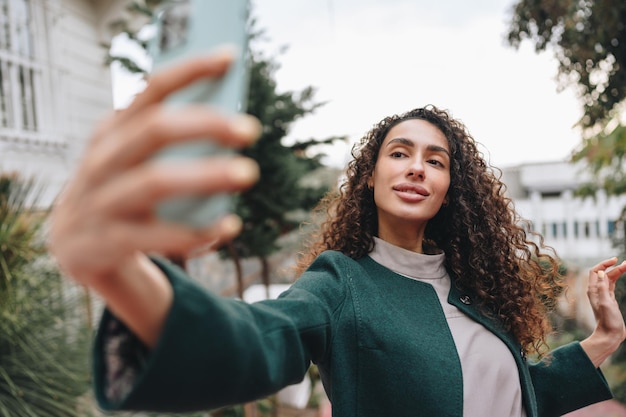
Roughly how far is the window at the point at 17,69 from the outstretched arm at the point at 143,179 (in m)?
4.62

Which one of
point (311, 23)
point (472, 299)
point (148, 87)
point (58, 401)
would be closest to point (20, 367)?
point (58, 401)

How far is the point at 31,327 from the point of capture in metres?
3.00

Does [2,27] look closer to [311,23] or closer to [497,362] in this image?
[311,23]

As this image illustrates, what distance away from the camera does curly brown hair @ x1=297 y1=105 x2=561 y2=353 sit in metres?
1.54

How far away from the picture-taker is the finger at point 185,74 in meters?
0.47

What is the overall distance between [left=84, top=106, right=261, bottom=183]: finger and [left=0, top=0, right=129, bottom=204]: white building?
443 centimetres

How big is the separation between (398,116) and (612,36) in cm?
470

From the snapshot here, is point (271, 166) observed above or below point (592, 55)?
below

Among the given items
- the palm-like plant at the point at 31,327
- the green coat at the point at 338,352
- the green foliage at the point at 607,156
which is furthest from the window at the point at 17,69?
the green foliage at the point at 607,156

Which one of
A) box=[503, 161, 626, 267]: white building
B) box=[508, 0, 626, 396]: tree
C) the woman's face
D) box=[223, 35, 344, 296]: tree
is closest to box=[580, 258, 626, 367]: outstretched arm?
the woman's face

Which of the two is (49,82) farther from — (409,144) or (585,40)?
(585,40)

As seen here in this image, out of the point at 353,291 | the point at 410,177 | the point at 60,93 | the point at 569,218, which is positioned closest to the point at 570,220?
the point at 569,218

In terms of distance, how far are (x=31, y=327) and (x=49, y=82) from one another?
2.90 meters

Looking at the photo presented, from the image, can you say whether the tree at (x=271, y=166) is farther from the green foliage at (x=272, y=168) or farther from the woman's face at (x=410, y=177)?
the woman's face at (x=410, y=177)
